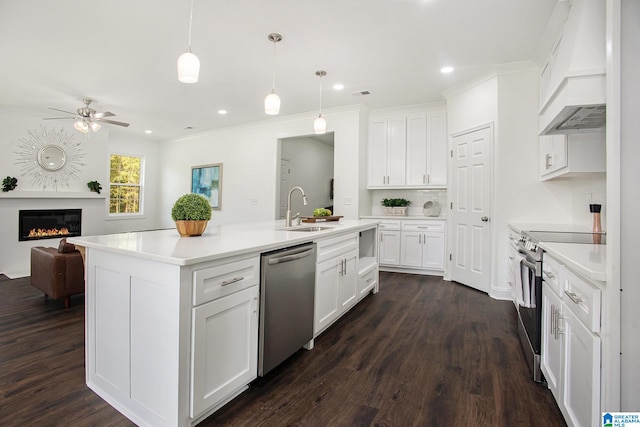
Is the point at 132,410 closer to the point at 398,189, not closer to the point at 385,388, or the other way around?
the point at 385,388

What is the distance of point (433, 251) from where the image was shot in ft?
15.7

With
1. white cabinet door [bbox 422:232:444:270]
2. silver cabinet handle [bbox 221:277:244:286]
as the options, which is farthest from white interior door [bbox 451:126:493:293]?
silver cabinet handle [bbox 221:277:244:286]

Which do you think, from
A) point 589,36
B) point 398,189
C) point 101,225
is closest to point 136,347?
point 589,36

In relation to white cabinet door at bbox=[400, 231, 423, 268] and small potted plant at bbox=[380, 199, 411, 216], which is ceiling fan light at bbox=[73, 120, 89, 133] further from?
white cabinet door at bbox=[400, 231, 423, 268]

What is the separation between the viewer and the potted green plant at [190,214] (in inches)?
77.9

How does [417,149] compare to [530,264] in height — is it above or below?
above

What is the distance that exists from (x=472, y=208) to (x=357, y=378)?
2969 mm

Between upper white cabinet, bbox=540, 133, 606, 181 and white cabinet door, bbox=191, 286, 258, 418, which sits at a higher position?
upper white cabinet, bbox=540, 133, 606, 181

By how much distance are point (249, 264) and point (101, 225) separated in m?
6.26

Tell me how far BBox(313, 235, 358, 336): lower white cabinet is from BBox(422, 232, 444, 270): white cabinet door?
6.80ft

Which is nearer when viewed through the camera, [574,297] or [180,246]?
[574,297]

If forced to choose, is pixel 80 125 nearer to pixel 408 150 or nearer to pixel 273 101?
pixel 273 101

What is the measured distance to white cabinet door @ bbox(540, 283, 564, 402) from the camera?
5.20 feet

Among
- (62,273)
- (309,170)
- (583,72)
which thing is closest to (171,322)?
(583,72)
